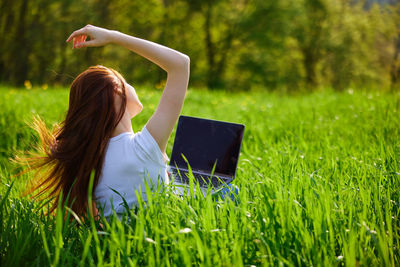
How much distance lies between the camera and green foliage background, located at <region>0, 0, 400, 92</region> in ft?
61.1

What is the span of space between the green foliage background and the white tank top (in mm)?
15313

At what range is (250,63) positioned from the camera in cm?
2434

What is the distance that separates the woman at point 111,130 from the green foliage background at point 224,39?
49.7 ft

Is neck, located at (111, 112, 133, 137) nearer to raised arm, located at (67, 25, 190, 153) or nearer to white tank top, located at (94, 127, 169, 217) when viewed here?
white tank top, located at (94, 127, 169, 217)

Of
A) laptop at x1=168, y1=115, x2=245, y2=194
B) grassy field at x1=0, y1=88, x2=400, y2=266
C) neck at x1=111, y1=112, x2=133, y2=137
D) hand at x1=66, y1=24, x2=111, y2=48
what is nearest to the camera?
grassy field at x1=0, y1=88, x2=400, y2=266

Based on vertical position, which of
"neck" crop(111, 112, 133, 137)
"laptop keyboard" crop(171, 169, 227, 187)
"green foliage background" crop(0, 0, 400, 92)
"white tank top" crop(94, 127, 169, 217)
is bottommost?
"laptop keyboard" crop(171, 169, 227, 187)

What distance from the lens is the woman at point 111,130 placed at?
76.1 inches

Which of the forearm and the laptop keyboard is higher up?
the forearm

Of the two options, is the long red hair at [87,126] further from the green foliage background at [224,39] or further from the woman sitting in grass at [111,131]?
the green foliage background at [224,39]

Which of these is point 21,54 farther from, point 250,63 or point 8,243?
point 8,243

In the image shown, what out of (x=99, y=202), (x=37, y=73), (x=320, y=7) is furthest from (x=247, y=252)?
(x=320, y=7)

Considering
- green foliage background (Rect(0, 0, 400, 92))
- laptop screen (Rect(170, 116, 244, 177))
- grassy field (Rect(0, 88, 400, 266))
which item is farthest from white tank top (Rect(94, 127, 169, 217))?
green foliage background (Rect(0, 0, 400, 92))

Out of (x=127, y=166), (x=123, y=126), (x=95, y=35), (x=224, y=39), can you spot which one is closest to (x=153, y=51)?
(x=95, y=35)

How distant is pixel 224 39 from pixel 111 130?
2374 centimetres
